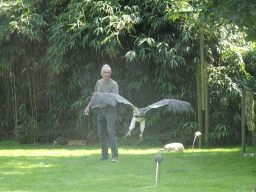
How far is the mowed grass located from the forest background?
86.2 inches

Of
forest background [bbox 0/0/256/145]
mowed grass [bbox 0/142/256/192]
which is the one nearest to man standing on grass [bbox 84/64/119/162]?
mowed grass [bbox 0/142/256/192]

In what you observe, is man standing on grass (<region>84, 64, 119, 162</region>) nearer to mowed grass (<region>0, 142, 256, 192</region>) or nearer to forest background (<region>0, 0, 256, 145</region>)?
mowed grass (<region>0, 142, 256, 192</region>)

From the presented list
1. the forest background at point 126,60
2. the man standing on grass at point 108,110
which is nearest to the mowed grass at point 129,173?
the man standing on grass at point 108,110

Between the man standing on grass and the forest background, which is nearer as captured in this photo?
the man standing on grass

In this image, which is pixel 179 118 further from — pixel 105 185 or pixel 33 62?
pixel 105 185

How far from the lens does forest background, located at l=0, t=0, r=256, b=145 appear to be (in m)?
8.22

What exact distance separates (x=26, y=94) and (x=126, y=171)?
602cm

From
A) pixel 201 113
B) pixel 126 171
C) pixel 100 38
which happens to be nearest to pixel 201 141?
pixel 201 113

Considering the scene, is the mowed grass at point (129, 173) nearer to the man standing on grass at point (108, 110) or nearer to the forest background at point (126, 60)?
the man standing on grass at point (108, 110)

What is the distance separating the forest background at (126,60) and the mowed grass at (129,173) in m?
2.19

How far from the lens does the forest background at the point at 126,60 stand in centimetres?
822

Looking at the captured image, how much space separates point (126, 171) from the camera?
4.85 metres

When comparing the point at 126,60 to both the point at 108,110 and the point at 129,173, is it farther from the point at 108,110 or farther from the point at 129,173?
the point at 129,173

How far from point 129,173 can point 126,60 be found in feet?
13.8
